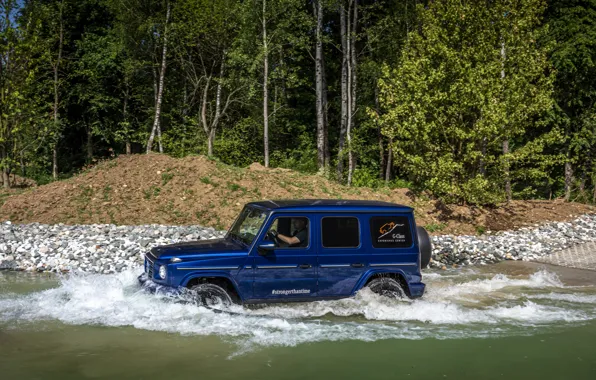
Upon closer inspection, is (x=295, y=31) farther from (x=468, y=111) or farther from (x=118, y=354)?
(x=118, y=354)

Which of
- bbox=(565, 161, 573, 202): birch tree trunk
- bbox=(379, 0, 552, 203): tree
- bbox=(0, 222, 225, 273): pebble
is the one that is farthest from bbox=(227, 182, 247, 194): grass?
bbox=(565, 161, 573, 202): birch tree trunk

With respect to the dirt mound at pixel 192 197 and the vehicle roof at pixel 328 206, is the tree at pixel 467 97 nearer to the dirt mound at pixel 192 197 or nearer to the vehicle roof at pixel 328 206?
the dirt mound at pixel 192 197

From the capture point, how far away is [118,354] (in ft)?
22.3

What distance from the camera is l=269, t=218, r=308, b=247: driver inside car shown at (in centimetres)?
812

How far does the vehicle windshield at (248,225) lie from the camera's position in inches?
321

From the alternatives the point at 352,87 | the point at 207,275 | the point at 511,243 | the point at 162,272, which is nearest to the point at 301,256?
the point at 207,275

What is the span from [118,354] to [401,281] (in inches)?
168

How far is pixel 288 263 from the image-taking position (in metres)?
8.05

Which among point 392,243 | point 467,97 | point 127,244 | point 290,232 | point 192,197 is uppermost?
point 467,97

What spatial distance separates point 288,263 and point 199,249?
1305 mm

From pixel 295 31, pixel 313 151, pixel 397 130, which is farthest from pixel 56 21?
pixel 397 130

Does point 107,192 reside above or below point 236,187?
below

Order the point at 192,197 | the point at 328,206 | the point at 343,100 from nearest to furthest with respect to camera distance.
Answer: the point at 328,206 < the point at 192,197 < the point at 343,100

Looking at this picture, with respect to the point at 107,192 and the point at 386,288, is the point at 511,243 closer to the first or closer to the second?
the point at 386,288
